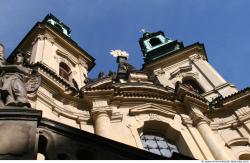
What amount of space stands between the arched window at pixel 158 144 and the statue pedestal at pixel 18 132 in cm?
924

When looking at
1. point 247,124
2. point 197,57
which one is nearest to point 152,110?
point 247,124

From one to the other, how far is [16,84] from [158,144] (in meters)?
9.37

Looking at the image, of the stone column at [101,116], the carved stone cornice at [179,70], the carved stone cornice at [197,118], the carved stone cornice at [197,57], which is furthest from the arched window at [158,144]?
the carved stone cornice at [197,57]

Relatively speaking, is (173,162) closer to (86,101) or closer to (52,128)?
(52,128)

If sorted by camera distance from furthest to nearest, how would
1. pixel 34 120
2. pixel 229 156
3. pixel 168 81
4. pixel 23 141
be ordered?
1. pixel 168 81
2. pixel 229 156
3. pixel 34 120
4. pixel 23 141

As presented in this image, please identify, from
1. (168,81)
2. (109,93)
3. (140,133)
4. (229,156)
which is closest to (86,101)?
(109,93)

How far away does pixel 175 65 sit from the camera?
76.9 ft

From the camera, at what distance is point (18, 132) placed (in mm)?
5543

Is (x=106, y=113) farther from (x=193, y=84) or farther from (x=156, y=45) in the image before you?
(x=156, y=45)

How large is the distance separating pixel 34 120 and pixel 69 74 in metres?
14.4

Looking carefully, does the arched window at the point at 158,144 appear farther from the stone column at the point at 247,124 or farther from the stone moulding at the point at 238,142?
the stone column at the point at 247,124

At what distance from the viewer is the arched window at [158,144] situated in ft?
48.8

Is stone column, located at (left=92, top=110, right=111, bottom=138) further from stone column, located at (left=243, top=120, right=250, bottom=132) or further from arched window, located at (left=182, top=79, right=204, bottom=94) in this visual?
arched window, located at (left=182, top=79, right=204, bottom=94)

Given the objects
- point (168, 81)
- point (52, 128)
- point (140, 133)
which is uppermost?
point (168, 81)
